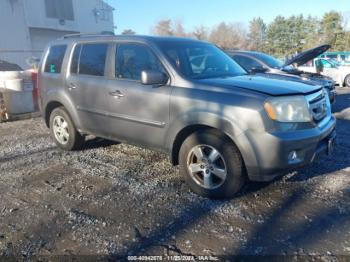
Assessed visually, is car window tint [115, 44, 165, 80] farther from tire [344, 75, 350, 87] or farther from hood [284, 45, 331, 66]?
tire [344, 75, 350, 87]

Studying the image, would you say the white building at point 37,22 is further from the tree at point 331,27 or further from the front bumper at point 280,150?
the tree at point 331,27

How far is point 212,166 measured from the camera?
3.75 meters

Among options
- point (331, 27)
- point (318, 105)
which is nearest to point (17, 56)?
point (318, 105)


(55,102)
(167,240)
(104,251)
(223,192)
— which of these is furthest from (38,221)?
(55,102)

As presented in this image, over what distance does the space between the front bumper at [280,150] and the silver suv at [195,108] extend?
10 mm

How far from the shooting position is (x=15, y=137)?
6.93 meters

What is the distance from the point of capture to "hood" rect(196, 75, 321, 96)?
352cm

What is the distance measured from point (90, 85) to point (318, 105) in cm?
302

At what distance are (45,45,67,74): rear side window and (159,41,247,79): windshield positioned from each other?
196 centimetres

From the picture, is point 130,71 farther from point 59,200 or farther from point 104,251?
point 104,251

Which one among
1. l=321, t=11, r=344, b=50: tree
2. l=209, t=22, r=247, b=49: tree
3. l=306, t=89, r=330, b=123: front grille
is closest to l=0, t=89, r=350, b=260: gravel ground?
l=306, t=89, r=330, b=123: front grille

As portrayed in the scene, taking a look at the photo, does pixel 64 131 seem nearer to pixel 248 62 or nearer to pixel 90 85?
pixel 90 85

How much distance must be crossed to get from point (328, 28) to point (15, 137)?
48.4 m

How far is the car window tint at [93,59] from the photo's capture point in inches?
186
